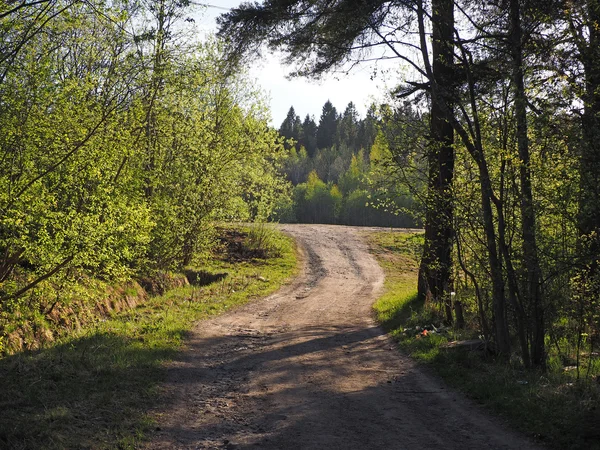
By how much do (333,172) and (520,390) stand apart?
336 ft

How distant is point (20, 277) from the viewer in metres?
11.6

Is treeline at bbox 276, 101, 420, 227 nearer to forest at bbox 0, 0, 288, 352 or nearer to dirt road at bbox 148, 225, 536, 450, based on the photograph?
forest at bbox 0, 0, 288, 352

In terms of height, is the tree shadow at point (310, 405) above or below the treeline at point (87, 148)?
below

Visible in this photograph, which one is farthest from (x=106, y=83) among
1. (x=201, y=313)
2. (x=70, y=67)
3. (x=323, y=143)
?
(x=323, y=143)

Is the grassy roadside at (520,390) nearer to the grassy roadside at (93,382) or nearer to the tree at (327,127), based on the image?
the grassy roadside at (93,382)

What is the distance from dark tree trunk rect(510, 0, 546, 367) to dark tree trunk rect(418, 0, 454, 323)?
127 centimetres

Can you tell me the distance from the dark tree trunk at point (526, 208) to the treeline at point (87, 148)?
21.1ft

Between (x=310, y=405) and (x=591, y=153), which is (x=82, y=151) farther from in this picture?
(x=591, y=153)

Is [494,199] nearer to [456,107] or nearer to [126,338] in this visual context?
[456,107]

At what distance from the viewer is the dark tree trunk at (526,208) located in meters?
8.47

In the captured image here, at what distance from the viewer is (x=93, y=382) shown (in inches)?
320

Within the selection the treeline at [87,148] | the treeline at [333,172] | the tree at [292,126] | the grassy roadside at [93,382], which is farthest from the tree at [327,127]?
the grassy roadside at [93,382]

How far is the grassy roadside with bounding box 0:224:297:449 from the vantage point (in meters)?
6.14

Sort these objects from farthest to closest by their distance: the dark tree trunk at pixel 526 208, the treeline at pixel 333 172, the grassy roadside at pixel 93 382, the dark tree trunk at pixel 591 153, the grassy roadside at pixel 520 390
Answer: the treeline at pixel 333 172 → the dark tree trunk at pixel 526 208 → the dark tree trunk at pixel 591 153 → the grassy roadside at pixel 520 390 → the grassy roadside at pixel 93 382
